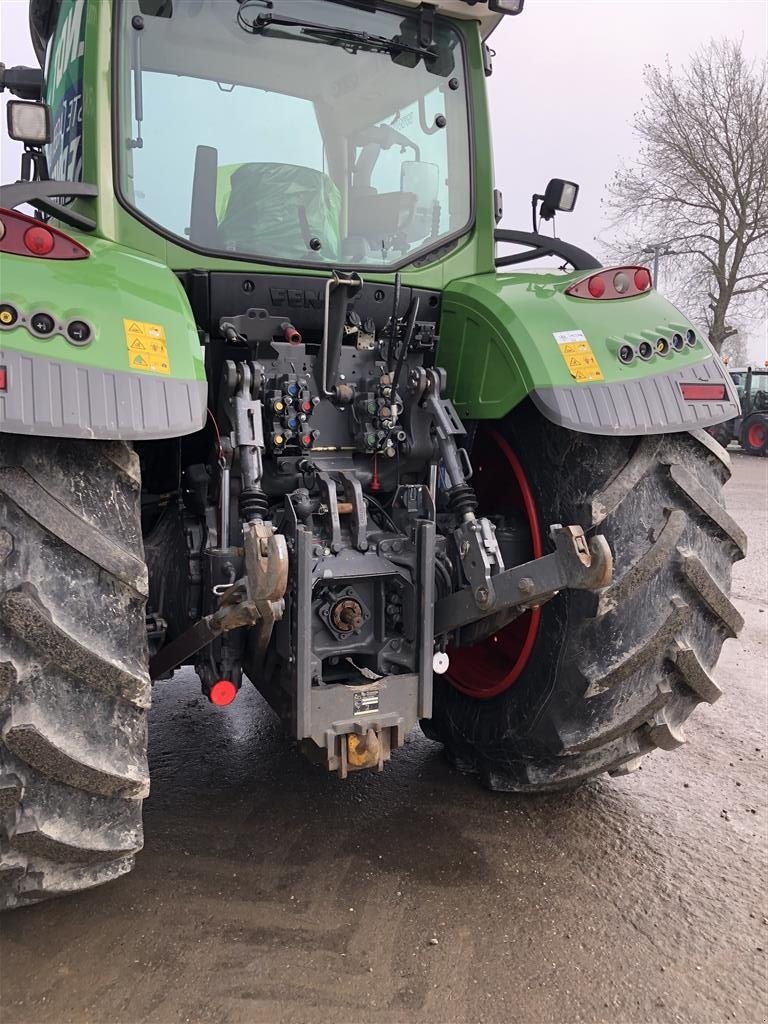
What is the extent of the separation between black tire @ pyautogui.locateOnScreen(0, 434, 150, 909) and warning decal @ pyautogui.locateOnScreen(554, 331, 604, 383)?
1.24 m

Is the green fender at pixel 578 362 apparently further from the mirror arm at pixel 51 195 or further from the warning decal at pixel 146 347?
the mirror arm at pixel 51 195

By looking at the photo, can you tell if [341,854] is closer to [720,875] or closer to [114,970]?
[114,970]

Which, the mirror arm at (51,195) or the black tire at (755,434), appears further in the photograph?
the black tire at (755,434)

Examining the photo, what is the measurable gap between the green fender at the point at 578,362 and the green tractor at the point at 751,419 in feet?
53.6

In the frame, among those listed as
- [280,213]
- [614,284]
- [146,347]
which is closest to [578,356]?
[614,284]

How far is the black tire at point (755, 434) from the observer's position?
1927cm

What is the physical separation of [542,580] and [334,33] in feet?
6.23

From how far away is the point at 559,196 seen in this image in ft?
11.2

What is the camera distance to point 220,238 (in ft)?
9.00

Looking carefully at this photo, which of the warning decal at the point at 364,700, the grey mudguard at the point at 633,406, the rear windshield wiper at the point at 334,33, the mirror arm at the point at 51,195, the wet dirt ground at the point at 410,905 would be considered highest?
the rear windshield wiper at the point at 334,33

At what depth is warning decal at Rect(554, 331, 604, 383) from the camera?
2.52 m

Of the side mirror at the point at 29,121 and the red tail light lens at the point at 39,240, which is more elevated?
the side mirror at the point at 29,121

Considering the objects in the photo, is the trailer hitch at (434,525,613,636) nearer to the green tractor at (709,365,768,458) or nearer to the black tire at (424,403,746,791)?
the black tire at (424,403,746,791)

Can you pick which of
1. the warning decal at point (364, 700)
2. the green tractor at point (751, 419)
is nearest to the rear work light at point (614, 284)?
the warning decal at point (364, 700)
